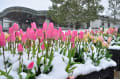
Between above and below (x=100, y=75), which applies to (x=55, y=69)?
above

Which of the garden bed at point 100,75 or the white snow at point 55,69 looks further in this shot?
the garden bed at point 100,75

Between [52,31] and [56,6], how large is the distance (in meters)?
23.1

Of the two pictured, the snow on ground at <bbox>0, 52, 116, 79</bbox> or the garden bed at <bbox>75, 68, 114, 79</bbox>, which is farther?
the garden bed at <bbox>75, 68, 114, 79</bbox>

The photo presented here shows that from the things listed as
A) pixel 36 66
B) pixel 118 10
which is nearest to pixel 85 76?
pixel 36 66

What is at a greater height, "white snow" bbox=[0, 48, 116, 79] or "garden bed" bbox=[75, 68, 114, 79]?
"white snow" bbox=[0, 48, 116, 79]

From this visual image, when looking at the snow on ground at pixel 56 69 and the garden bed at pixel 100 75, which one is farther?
the garden bed at pixel 100 75

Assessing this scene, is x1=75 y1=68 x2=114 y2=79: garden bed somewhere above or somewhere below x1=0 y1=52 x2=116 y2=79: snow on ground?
below

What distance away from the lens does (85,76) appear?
163 cm

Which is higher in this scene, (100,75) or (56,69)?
(56,69)

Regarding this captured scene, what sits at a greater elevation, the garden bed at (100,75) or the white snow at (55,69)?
the white snow at (55,69)

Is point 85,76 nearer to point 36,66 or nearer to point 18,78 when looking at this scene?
point 36,66

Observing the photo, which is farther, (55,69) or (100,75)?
(100,75)

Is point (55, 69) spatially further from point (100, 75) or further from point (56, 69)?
point (100, 75)

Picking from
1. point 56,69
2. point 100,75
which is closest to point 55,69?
Answer: point 56,69
